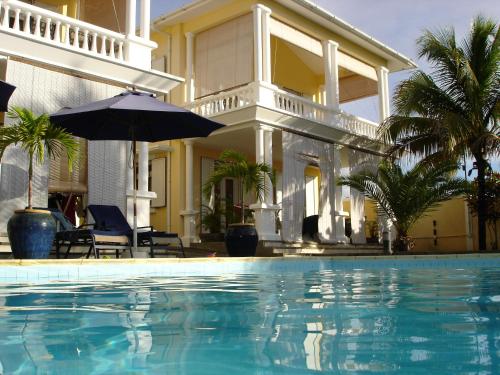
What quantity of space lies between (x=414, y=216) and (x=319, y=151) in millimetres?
3323

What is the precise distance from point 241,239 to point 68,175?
3.44m

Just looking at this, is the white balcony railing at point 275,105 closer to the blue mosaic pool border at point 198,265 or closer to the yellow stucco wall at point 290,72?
the yellow stucco wall at point 290,72

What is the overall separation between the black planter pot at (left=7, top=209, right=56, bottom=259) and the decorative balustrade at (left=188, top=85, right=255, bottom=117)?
7.34 metres

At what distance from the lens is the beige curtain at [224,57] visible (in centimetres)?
1452

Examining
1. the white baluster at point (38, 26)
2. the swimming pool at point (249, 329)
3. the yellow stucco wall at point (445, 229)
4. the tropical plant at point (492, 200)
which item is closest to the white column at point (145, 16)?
the white baluster at point (38, 26)

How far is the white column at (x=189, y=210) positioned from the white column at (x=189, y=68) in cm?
133

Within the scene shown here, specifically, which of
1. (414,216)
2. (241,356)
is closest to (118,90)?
(414,216)

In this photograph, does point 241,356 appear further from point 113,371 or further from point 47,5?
point 47,5

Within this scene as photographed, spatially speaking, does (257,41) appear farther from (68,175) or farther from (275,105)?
(68,175)

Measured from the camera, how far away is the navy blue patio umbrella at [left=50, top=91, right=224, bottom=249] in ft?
26.7

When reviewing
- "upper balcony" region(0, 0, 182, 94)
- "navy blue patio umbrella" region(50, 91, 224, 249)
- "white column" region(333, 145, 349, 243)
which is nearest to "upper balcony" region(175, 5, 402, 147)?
"white column" region(333, 145, 349, 243)

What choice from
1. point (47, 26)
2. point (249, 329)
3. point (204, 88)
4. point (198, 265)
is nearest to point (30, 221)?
point (198, 265)

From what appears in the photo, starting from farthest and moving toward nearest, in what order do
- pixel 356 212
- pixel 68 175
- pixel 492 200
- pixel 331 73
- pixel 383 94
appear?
1. pixel 383 94
2. pixel 492 200
3. pixel 356 212
4. pixel 331 73
5. pixel 68 175

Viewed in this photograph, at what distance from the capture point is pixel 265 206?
1324 centimetres
